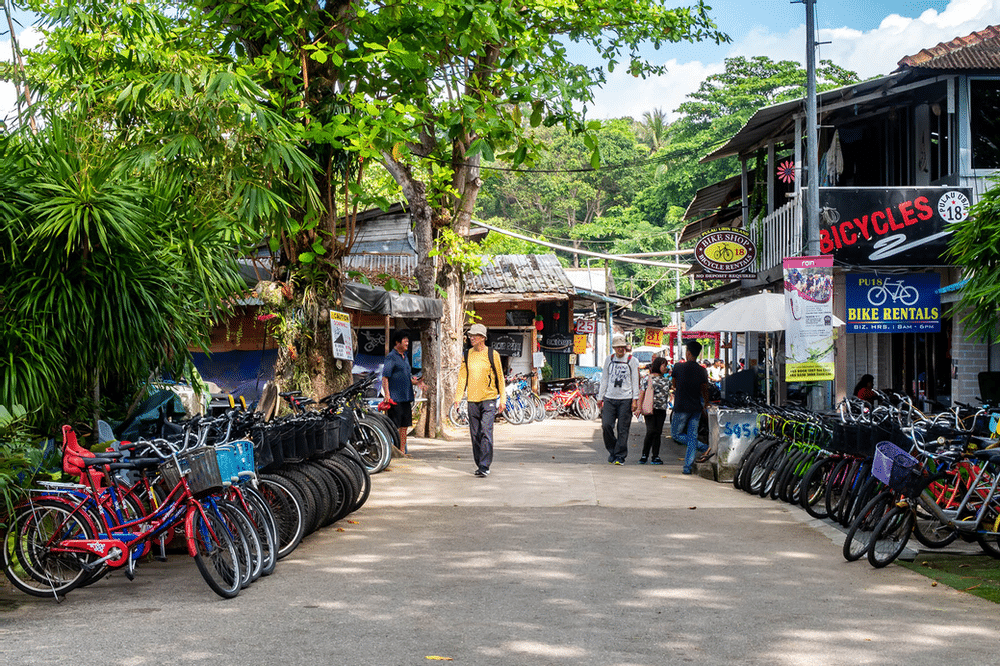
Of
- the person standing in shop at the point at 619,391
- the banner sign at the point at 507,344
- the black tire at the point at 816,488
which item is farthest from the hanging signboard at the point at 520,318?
the black tire at the point at 816,488

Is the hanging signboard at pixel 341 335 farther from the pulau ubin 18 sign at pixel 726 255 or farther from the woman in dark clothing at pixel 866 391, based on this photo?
the woman in dark clothing at pixel 866 391

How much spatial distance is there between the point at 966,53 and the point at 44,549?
13.5 m

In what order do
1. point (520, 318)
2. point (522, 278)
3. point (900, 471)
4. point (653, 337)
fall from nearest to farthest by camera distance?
point (900, 471) → point (522, 278) → point (520, 318) → point (653, 337)

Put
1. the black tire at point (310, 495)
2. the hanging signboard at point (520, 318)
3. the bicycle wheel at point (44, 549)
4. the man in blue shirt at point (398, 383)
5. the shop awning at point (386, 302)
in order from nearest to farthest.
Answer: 1. the bicycle wheel at point (44, 549)
2. the black tire at point (310, 495)
3. the man in blue shirt at point (398, 383)
4. the shop awning at point (386, 302)
5. the hanging signboard at point (520, 318)

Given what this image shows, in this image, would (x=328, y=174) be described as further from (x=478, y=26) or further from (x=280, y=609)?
(x=280, y=609)

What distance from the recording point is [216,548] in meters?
6.34

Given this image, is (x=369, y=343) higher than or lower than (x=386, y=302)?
lower

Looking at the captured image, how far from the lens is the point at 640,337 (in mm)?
68875

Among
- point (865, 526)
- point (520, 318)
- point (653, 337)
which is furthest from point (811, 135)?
point (653, 337)

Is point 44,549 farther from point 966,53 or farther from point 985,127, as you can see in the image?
point 985,127

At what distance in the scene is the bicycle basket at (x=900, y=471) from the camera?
7199 mm

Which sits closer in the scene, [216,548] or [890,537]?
[216,548]

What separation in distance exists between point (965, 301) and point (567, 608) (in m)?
5.31

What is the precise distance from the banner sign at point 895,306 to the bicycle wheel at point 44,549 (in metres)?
11.5
